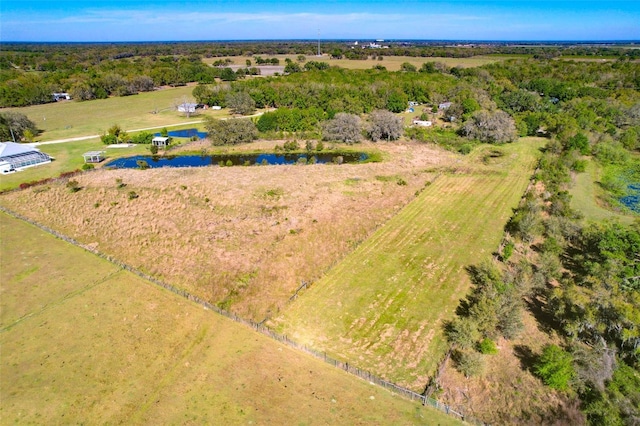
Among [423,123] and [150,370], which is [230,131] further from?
[150,370]

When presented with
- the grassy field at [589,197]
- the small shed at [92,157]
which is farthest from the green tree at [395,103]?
the small shed at [92,157]

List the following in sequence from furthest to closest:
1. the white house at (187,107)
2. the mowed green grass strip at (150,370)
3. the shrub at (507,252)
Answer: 1. the white house at (187,107)
2. the shrub at (507,252)
3. the mowed green grass strip at (150,370)

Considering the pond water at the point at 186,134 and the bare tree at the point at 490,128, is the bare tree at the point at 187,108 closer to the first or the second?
the pond water at the point at 186,134

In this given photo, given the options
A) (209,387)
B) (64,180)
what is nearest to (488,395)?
(209,387)

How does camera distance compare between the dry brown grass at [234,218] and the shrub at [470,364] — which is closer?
the shrub at [470,364]

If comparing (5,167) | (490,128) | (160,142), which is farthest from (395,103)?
(5,167)
